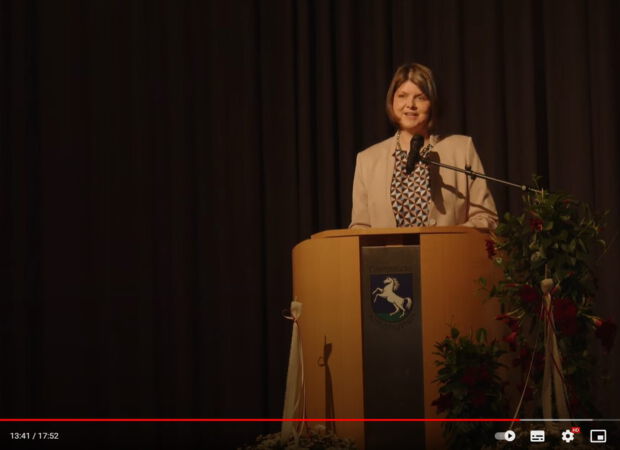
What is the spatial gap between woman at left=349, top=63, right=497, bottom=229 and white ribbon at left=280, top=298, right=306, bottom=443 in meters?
0.75

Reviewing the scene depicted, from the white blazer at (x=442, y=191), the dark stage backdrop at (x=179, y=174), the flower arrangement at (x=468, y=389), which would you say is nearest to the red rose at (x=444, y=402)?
the flower arrangement at (x=468, y=389)

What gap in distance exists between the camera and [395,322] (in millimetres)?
2889

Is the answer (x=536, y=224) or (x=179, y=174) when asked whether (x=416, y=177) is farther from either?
(x=179, y=174)

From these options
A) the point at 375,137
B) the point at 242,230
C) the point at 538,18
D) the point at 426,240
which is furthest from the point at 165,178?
the point at 426,240

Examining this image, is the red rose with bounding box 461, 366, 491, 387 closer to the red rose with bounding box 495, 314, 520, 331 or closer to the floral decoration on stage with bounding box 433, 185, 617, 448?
the floral decoration on stage with bounding box 433, 185, 617, 448

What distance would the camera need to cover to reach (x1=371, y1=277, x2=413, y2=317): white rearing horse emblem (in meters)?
2.88

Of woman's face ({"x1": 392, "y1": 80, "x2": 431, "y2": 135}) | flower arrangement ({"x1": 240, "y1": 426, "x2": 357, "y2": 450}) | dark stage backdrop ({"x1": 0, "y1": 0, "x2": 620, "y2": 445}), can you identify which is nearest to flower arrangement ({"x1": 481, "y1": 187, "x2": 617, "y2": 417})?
flower arrangement ({"x1": 240, "y1": 426, "x2": 357, "y2": 450})

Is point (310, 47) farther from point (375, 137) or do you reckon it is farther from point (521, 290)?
point (521, 290)

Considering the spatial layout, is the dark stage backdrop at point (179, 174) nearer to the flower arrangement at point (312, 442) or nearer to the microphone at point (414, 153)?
the microphone at point (414, 153)

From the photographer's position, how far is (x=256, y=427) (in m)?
4.75

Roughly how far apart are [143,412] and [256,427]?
579 millimetres

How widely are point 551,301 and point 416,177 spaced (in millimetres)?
1061
